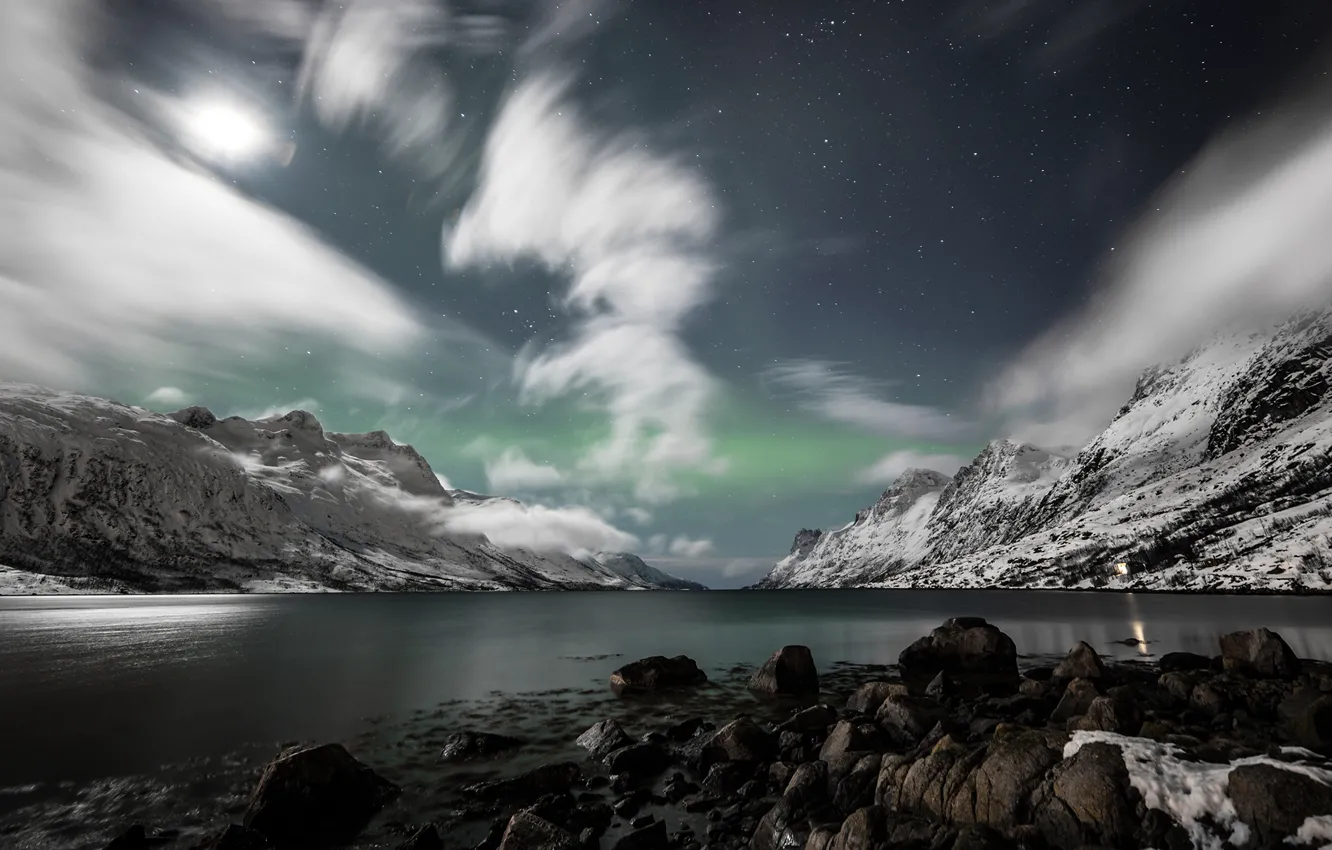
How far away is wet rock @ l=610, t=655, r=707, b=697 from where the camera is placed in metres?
38.9

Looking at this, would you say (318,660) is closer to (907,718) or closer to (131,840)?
(131,840)

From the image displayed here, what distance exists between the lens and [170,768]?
23281 millimetres

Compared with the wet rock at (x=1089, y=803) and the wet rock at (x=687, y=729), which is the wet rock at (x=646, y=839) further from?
the wet rock at (x=687, y=729)

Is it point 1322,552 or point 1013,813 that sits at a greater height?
point 1322,552

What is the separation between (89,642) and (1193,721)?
103612mm

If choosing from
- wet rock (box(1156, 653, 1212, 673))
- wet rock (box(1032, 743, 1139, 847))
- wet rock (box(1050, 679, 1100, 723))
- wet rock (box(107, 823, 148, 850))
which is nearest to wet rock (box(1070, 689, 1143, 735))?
wet rock (box(1050, 679, 1100, 723))

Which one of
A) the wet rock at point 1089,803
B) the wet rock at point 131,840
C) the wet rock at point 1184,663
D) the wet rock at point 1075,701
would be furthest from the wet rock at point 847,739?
the wet rock at point 1184,663

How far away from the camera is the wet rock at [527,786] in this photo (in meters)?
19.3

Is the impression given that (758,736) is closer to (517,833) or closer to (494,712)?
(517,833)

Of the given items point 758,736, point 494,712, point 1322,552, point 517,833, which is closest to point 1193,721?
point 758,736

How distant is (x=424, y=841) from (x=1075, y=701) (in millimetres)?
26352

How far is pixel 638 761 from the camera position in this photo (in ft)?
72.1

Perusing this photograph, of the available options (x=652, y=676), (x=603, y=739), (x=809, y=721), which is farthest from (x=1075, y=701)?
(x=652, y=676)

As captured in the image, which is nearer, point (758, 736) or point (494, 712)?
point (758, 736)
